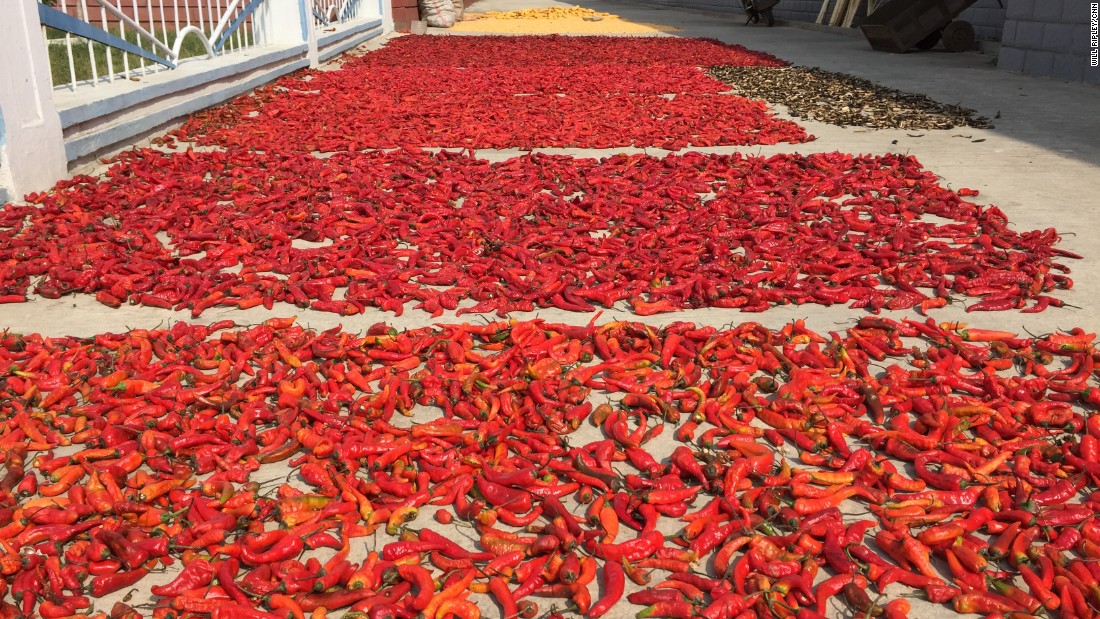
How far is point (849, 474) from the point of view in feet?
11.4

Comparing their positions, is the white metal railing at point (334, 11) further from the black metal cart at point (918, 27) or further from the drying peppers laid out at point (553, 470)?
the drying peppers laid out at point (553, 470)

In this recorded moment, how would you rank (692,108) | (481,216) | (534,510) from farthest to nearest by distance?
(692,108) → (481,216) → (534,510)

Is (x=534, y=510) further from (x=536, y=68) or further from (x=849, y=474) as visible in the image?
(x=536, y=68)

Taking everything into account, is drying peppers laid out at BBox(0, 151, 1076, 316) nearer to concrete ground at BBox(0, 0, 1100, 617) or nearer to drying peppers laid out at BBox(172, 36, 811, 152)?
concrete ground at BBox(0, 0, 1100, 617)

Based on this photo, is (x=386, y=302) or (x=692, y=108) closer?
(x=386, y=302)

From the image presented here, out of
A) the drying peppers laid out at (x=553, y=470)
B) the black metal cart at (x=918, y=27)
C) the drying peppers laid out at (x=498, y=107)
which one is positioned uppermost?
the black metal cart at (x=918, y=27)

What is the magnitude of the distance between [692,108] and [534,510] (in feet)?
31.3

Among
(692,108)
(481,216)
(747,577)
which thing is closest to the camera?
(747,577)

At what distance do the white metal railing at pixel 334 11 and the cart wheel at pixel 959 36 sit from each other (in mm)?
13115

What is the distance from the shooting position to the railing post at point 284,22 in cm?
1527

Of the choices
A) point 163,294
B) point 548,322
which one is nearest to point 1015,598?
point 548,322

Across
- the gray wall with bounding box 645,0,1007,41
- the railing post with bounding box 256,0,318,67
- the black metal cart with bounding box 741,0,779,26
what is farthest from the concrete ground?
the black metal cart with bounding box 741,0,779,26

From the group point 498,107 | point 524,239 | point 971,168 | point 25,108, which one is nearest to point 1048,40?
point 971,168

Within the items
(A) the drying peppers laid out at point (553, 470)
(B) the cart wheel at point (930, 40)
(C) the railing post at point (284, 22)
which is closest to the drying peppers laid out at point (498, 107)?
(C) the railing post at point (284, 22)
